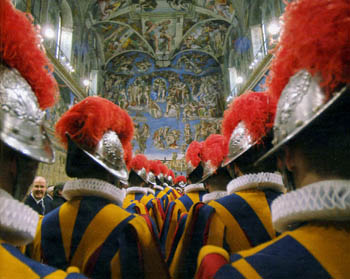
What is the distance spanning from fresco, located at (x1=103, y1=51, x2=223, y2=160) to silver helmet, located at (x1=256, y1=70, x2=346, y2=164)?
18.2 metres

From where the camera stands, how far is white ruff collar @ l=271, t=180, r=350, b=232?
0.75 metres

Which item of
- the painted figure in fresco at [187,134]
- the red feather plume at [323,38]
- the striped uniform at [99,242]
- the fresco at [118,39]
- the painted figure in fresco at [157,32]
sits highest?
the painted figure in fresco at [157,32]

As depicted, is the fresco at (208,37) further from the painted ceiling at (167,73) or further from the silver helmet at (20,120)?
the silver helmet at (20,120)

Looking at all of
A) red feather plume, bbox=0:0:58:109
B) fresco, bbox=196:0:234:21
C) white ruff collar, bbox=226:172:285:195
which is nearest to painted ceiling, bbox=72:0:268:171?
fresco, bbox=196:0:234:21

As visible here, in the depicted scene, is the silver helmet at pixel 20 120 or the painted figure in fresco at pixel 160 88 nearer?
the silver helmet at pixel 20 120

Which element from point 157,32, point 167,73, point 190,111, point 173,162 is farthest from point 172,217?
point 167,73

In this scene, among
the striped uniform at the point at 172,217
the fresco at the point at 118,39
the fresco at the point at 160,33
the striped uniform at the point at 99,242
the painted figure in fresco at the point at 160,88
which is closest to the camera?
the striped uniform at the point at 99,242

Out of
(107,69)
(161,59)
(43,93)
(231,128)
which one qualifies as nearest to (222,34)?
(161,59)

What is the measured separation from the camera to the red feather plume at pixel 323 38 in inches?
32.9

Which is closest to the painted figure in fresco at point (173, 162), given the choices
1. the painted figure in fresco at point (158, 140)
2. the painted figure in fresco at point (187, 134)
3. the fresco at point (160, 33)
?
the painted figure in fresco at point (158, 140)

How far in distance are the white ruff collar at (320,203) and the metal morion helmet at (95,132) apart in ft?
3.90

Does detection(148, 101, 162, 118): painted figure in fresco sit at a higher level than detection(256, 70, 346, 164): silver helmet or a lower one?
higher

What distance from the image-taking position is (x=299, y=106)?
0.91 meters

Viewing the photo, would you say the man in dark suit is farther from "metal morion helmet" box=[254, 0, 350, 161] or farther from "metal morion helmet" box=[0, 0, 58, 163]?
"metal morion helmet" box=[254, 0, 350, 161]
